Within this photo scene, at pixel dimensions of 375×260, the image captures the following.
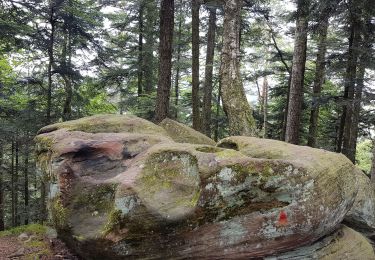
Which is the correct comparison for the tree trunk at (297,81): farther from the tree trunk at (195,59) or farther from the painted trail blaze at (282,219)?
the painted trail blaze at (282,219)

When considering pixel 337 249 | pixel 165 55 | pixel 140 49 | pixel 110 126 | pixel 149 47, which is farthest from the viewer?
pixel 140 49

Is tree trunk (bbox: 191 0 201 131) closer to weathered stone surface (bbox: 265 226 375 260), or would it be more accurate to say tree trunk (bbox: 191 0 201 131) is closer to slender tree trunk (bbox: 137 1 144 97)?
slender tree trunk (bbox: 137 1 144 97)

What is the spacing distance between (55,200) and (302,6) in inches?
400

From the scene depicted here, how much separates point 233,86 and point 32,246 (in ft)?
19.3

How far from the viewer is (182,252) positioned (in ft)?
16.2

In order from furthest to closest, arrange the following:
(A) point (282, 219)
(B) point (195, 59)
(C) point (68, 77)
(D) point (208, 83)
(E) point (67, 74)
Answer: (D) point (208, 83)
(C) point (68, 77)
(E) point (67, 74)
(B) point (195, 59)
(A) point (282, 219)

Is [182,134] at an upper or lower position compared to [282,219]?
upper

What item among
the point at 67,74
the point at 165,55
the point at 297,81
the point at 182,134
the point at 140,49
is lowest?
the point at 182,134

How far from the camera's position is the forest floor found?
648 centimetres

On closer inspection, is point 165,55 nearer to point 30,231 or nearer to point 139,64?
point 30,231

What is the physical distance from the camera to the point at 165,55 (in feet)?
33.8

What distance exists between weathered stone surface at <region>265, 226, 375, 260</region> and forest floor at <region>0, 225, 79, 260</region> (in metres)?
3.77

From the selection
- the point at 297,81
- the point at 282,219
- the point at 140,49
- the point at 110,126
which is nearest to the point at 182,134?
the point at 110,126

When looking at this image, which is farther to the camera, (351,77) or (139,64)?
(139,64)
